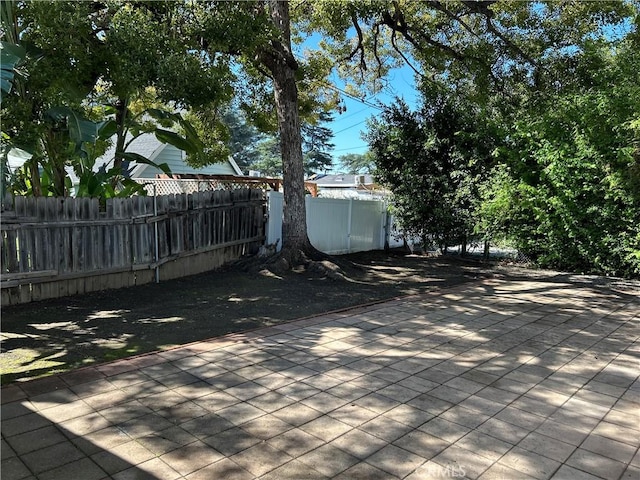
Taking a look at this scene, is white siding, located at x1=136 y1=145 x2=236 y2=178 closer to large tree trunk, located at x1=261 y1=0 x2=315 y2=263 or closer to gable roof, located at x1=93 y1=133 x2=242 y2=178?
gable roof, located at x1=93 y1=133 x2=242 y2=178

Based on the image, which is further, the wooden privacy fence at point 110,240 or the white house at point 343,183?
the white house at point 343,183

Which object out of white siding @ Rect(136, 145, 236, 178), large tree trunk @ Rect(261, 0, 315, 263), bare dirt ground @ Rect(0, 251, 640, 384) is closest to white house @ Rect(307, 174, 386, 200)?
white siding @ Rect(136, 145, 236, 178)

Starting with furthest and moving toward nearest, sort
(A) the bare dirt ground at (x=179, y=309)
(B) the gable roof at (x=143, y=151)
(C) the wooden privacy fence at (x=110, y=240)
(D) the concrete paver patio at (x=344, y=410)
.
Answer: (B) the gable roof at (x=143, y=151) → (C) the wooden privacy fence at (x=110, y=240) → (A) the bare dirt ground at (x=179, y=309) → (D) the concrete paver patio at (x=344, y=410)

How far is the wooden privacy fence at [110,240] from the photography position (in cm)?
579

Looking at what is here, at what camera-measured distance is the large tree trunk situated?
8859 millimetres

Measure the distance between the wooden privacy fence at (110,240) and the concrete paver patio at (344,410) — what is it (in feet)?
8.69

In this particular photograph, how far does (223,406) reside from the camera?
3.45 meters

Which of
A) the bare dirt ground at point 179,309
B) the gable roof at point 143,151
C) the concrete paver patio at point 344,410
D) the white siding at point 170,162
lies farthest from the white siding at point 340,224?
the white siding at point 170,162

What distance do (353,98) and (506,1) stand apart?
7140mm

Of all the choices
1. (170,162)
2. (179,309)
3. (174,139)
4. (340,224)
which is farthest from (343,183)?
(179,309)

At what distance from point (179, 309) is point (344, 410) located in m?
3.47

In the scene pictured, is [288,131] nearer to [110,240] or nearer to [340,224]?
[340,224]

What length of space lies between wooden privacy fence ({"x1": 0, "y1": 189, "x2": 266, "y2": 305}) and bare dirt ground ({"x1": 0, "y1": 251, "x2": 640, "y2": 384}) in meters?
0.25

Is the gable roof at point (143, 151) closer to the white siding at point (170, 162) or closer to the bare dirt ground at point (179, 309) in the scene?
the white siding at point (170, 162)
